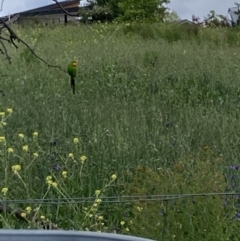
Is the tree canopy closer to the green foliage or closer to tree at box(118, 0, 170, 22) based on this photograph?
tree at box(118, 0, 170, 22)

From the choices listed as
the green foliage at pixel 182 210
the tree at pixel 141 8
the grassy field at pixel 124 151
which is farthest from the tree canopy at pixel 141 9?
the green foliage at pixel 182 210

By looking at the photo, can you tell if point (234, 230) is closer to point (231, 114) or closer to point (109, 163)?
point (109, 163)

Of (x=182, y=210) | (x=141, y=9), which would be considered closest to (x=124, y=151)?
(x=182, y=210)

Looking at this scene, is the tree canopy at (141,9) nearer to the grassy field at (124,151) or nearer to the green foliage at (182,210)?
the grassy field at (124,151)

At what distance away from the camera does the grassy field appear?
2.79 metres

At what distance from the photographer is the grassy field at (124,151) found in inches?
110

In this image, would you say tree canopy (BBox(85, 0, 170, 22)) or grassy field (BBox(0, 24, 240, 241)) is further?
tree canopy (BBox(85, 0, 170, 22))

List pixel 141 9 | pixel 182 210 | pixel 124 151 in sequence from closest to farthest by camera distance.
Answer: pixel 182 210 < pixel 124 151 < pixel 141 9

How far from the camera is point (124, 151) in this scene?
11.5ft

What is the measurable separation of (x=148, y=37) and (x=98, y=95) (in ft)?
23.6

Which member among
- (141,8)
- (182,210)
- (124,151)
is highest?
(141,8)

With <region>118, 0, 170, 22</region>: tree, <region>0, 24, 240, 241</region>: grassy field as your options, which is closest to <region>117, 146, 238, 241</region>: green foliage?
<region>0, 24, 240, 241</region>: grassy field

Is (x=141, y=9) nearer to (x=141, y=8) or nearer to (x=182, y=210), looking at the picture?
(x=141, y=8)

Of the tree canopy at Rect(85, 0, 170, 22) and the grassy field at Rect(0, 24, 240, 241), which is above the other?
the tree canopy at Rect(85, 0, 170, 22)
